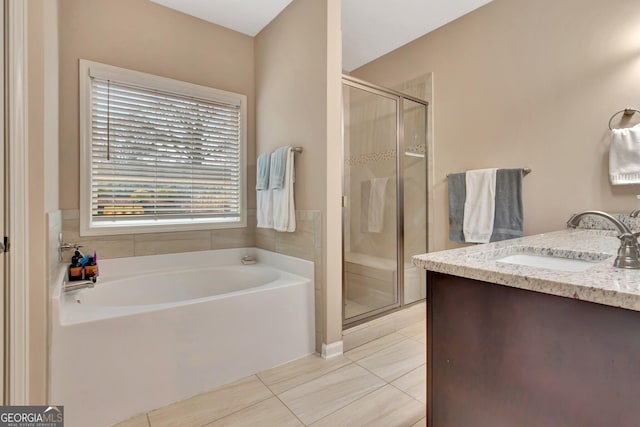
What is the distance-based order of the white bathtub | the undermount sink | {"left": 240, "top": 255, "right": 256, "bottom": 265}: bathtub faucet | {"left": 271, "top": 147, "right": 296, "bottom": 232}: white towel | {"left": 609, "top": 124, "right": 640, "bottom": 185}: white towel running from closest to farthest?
the undermount sink → the white bathtub → {"left": 609, "top": 124, "right": 640, "bottom": 185}: white towel → {"left": 271, "top": 147, "right": 296, "bottom": 232}: white towel → {"left": 240, "top": 255, "right": 256, "bottom": 265}: bathtub faucet

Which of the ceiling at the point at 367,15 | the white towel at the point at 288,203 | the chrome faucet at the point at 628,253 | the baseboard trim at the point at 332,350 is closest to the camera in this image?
the chrome faucet at the point at 628,253

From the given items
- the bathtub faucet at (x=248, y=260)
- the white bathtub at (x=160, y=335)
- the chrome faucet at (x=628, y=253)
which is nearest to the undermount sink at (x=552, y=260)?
the chrome faucet at (x=628, y=253)

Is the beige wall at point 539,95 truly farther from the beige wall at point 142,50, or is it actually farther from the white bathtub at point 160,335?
the beige wall at point 142,50

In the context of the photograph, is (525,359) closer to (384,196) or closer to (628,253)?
(628,253)

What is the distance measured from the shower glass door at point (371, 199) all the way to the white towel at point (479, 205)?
581 millimetres

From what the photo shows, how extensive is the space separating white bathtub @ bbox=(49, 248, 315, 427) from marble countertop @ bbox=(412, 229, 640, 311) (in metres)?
1.20

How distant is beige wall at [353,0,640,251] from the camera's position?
1799mm

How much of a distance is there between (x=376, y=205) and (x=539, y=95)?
1.43m

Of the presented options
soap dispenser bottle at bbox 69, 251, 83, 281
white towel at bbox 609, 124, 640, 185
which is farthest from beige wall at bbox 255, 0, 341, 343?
white towel at bbox 609, 124, 640, 185

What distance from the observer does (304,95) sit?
221 centimetres

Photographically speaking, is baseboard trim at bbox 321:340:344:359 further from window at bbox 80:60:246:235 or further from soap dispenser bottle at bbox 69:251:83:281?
soap dispenser bottle at bbox 69:251:83:281

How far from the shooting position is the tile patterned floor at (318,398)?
1.41m

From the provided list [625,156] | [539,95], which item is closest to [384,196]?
[539,95]

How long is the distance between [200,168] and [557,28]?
285 cm
